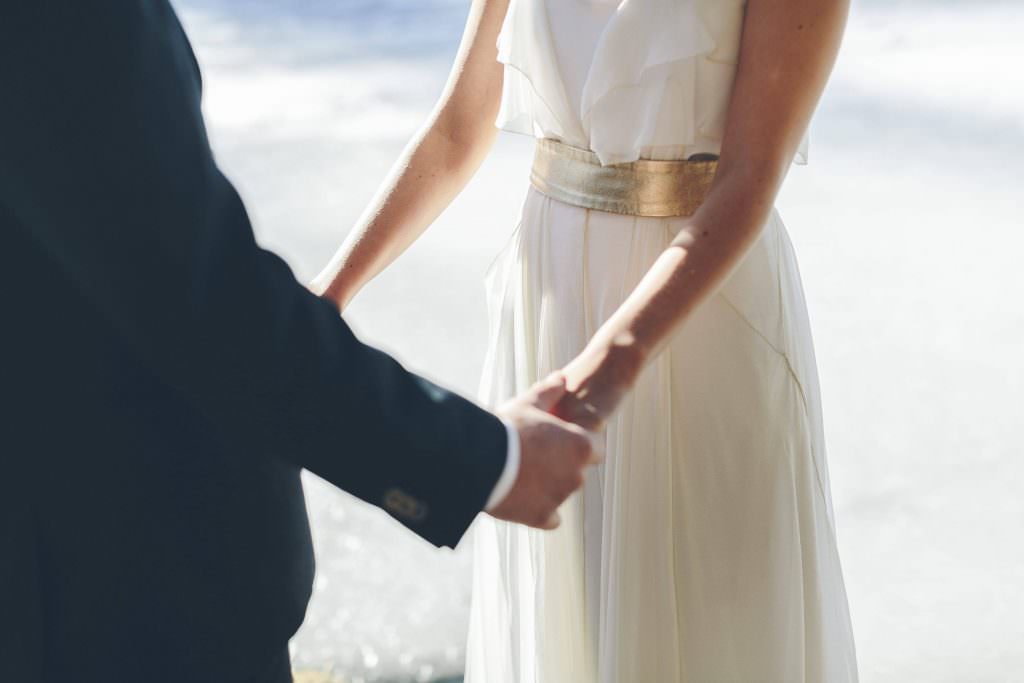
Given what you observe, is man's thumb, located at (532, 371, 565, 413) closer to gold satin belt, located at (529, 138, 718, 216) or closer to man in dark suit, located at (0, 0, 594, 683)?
man in dark suit, located at (0, 0, 594, 683)

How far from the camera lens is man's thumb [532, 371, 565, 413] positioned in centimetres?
128

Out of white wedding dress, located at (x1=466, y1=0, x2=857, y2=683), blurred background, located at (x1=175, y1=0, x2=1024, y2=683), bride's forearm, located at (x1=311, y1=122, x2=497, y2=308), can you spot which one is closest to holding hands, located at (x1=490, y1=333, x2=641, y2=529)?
white wedding dress, located at (x1=466, y1=0, x2=857, y2=683)

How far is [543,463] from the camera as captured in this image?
117 centimetres

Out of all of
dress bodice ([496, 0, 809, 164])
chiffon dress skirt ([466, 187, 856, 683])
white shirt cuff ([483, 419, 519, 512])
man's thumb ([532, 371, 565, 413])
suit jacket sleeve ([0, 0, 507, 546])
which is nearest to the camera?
suit jacket sleeve ([0, 0, 507, 546])

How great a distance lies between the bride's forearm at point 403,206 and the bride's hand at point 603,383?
39cm

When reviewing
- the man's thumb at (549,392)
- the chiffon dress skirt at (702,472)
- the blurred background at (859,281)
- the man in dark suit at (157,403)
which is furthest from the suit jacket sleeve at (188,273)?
the blurred background at (859,281)

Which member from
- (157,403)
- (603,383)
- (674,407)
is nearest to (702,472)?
(674,407)

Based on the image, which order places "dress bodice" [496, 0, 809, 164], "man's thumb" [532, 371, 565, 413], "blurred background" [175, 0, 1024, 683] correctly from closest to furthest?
"man's thumb" [532, 371, 565, 413]
"dress bodice" [496, 0, 809, 164]
"blurred background" [175, 0, 1024, 683]

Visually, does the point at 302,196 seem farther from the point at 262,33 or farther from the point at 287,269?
the point at 287,269

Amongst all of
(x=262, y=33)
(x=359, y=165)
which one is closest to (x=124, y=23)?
(x=359, y=165)

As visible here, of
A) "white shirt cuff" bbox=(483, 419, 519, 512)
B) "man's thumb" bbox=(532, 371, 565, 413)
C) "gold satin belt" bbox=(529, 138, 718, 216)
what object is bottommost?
"man's thumb" bbox=(532, 371, 565, 413)

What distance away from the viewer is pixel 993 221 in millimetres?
4918

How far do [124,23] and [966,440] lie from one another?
2986 mm

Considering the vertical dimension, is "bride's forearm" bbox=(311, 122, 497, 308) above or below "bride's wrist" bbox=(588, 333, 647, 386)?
below
